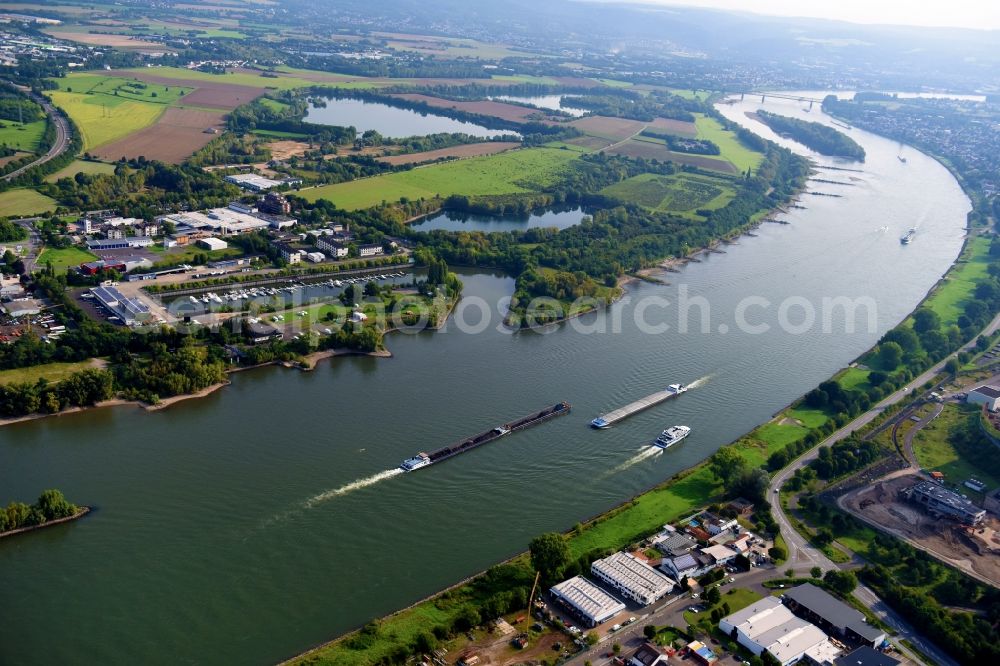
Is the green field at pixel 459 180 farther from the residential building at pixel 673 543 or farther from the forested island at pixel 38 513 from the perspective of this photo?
the residential building at pixel 673 543

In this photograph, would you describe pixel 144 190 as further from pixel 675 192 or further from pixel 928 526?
pixel 928 526

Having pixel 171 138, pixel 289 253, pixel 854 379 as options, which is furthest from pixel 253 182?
pixel 854 379

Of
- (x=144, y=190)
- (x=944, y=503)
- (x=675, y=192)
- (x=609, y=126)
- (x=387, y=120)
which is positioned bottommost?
(x=944, y=503)

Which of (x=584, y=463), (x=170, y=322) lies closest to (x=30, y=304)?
(x=170, y=322)

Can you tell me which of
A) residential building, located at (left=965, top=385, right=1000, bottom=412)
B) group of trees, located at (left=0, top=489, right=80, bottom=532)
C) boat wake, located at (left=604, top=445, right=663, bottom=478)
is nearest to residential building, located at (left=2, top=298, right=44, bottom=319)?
group of trees, located at (left=0, top=489, right=80, bottom=532)

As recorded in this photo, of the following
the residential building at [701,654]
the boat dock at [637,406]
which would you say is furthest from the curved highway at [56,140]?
the residential building at [701,654]
